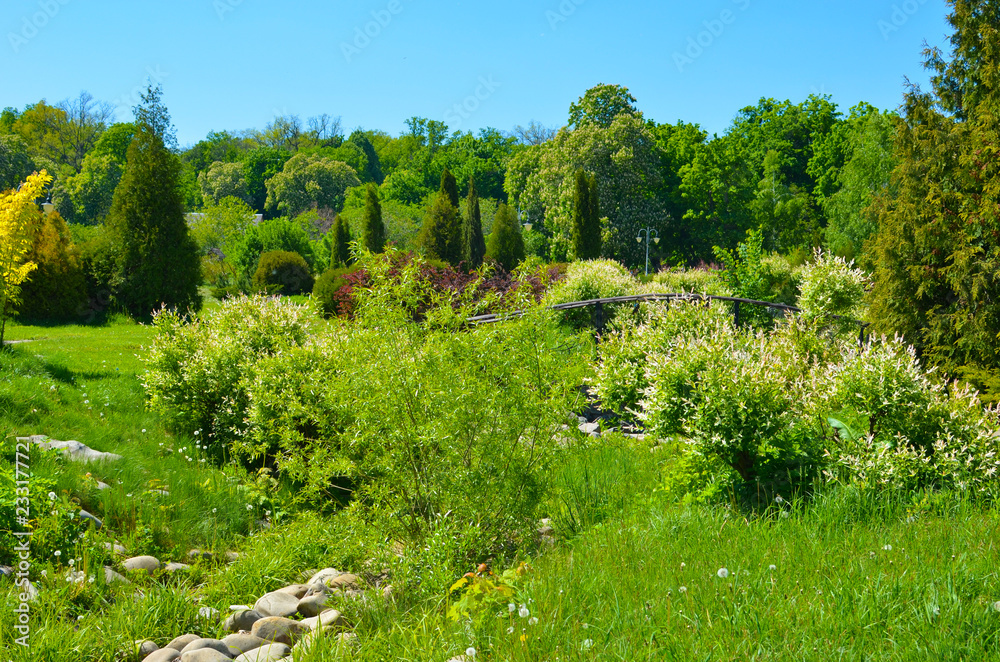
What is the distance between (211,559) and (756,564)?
12.9 feet

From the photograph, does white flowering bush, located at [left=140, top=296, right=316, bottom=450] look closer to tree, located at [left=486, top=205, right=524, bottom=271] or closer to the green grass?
the green grass

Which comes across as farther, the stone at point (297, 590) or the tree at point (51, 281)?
the tree at point (51, 281)

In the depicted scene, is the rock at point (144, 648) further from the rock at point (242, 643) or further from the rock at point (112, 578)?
the rock at point (112, 578)

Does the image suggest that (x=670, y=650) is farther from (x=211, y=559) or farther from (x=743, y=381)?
(x=211, y=559)

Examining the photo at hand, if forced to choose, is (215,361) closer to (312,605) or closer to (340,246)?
(312,605)

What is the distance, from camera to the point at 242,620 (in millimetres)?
3891

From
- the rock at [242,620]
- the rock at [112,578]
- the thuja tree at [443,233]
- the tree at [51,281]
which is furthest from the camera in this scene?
the thuja tree at [443,233]

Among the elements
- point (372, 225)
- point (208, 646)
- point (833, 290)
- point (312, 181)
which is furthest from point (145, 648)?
point (312, 181)

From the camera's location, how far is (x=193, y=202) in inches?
2169

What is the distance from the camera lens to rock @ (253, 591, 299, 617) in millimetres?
3955

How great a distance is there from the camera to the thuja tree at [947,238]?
6277 millimetres

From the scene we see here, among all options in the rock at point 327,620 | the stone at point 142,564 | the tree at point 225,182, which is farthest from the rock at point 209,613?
the tree at point 225,182

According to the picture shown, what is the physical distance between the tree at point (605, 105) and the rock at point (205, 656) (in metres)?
31.7

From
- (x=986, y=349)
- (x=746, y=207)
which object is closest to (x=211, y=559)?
(x=986, y=349)
